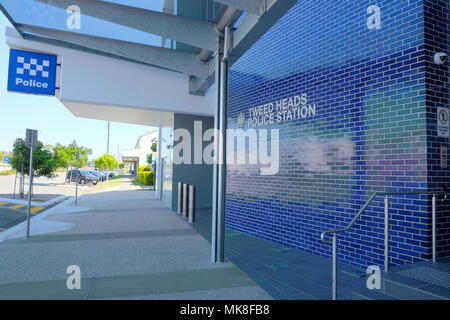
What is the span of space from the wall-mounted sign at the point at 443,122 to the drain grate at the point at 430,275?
175cm

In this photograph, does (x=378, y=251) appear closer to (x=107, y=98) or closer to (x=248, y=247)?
(x=248, y=247)

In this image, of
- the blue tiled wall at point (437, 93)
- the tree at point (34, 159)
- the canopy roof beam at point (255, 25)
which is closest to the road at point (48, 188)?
the tree at point (34, 159)

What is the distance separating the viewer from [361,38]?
4691mm

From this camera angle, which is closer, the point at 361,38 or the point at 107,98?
the point at 361,38

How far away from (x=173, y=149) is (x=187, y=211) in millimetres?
2593

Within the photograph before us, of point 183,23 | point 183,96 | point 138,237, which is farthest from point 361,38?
point 183,96

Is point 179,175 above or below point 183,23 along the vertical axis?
below

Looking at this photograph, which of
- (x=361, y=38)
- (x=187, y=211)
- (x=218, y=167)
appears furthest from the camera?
(x=187, y=211)

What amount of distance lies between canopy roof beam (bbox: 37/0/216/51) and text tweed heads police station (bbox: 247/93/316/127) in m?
1.87

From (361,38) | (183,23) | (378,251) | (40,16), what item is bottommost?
(378,251)

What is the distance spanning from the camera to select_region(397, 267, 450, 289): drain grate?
115 inches

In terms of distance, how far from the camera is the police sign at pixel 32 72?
8391 millimetres

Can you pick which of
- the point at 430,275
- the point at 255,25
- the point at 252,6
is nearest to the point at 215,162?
the point at 255,25

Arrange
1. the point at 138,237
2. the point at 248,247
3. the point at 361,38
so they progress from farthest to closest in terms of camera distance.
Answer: the point at 138,237
the point at 248,247
the point at 361,38
